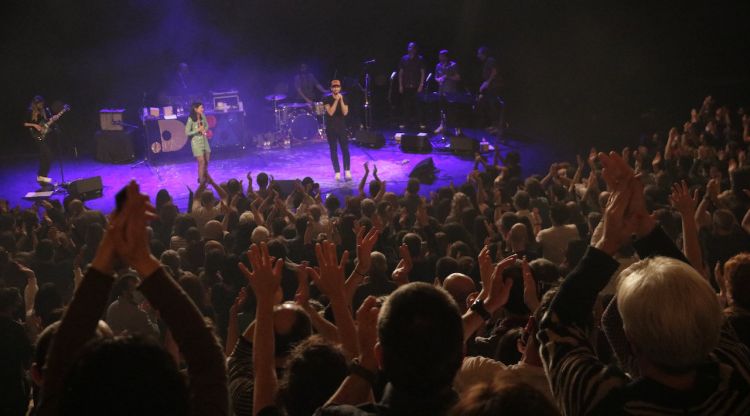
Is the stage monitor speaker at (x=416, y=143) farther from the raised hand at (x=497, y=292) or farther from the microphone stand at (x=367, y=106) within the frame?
the raised hand at (x=497, y=292)

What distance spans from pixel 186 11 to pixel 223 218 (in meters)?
11.7

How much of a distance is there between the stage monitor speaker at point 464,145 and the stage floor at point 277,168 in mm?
178

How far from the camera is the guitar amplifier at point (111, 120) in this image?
50.0ft

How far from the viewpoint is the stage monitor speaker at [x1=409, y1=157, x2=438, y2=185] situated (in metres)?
12.3

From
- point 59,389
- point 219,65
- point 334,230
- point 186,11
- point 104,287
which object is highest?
point 186,11

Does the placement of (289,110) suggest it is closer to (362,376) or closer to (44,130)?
(44,130)

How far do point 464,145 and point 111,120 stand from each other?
758cm

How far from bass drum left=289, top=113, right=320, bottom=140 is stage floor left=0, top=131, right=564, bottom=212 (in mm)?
847

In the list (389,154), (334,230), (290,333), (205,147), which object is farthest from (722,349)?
(389,154)

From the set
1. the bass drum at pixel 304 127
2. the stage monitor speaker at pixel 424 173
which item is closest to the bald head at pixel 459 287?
the stage monitor speaker at pixel 424 173

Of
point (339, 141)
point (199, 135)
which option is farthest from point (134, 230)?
point (199, 135)

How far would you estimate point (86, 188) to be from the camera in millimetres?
11953

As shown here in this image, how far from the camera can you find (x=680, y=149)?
31.9 feet

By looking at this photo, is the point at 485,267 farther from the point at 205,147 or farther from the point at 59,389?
the point at 205,147
